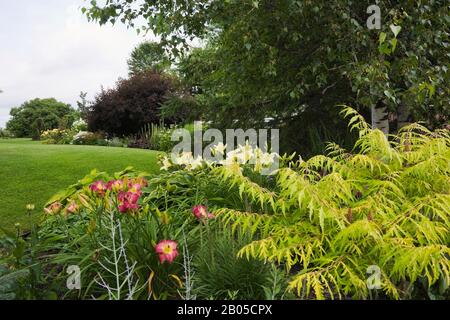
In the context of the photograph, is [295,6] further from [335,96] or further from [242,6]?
[335,96]

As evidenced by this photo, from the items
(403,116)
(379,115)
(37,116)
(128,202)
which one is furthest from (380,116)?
(37,116)

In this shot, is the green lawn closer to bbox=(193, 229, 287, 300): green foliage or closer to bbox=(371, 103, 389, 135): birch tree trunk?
bbox=(193, 229, 287, 300): green foliage

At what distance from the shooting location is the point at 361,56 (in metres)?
4.95

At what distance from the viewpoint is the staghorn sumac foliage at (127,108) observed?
15.5m

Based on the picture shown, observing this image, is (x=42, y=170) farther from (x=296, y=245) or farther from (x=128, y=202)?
(x=296, y=245)

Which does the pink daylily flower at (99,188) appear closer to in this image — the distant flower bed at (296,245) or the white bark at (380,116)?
the distant flower bed at (296,245)

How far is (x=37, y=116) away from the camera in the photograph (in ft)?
84.2

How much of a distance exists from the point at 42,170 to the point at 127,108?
8078 mm

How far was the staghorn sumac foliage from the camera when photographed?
15516 millimetres

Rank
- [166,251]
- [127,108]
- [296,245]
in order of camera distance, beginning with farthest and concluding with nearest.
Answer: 1. [127,108]
2. [296,245]
3. [166,251]

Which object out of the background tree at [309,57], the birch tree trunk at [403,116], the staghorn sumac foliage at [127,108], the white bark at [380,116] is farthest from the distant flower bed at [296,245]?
the staghorn sumac foliage at [127,108]

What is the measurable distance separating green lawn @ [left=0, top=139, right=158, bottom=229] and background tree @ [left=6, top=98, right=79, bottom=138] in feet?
50.8

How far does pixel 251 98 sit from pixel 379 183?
329 cm
